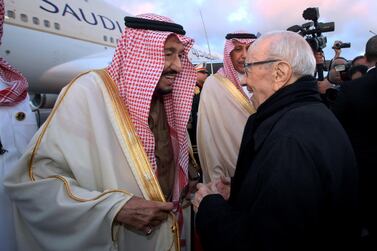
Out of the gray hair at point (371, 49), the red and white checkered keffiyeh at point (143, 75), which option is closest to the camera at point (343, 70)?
the gray hair at point (371, 49)

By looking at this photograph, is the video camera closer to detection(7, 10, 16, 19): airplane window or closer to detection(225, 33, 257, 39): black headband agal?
detection(225, 33, 257, 39): black headband agal

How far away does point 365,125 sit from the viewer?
2.36m

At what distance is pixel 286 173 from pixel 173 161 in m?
1.04

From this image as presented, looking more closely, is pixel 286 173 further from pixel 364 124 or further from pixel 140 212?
pixel 364 124

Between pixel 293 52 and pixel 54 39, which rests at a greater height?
pixel 54 39

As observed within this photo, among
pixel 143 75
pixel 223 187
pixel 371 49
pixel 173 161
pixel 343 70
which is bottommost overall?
pixel 223 187

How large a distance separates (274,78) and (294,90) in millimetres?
119

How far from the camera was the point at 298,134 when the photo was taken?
3.88ft

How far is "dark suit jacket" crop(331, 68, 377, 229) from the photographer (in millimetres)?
2271

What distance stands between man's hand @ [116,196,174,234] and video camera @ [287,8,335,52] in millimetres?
2366

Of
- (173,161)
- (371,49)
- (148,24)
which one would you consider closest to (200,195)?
(173,161)

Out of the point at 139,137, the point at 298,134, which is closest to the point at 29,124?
the point at 139,137

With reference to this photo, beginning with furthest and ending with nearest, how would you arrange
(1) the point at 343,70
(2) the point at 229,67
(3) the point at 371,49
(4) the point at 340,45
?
1. (4) the point at 340,45
2. (1) the point at 343,70
3. (2) the point at 229,67
4. (3) the point at 371,49

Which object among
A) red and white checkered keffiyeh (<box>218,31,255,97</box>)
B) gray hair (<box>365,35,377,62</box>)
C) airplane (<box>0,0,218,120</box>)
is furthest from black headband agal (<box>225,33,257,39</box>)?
airplane (<box>0,0,218,120</box>)
